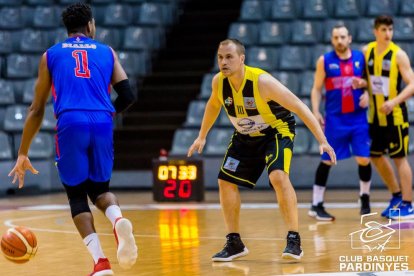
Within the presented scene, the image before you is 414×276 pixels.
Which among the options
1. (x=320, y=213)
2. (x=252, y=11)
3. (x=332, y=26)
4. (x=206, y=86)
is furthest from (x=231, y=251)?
(x=252, y=11)

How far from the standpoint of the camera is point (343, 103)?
392 inches

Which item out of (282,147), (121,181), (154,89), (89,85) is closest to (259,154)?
(282,147)

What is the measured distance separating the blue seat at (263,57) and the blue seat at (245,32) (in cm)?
51

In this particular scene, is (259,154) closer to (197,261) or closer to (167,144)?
(197,261)

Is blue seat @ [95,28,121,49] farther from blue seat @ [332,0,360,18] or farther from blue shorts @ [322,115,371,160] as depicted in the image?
blue shorts @ [322,115,371,160]

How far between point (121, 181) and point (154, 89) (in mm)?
2169

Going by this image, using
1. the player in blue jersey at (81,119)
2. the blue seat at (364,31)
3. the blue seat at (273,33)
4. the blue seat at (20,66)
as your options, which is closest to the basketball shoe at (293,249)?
the player in blue jersey at (81,119)

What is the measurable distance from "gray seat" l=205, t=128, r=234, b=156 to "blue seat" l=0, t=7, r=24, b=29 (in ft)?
16.5

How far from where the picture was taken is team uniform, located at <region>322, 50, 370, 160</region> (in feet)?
32.4

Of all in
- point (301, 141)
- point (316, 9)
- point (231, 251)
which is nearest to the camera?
point (231, 251)

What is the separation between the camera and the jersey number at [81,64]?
614 cm

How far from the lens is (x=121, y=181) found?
14.7 metres

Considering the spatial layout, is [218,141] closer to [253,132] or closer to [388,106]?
[388,106]

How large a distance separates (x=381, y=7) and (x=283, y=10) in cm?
158
